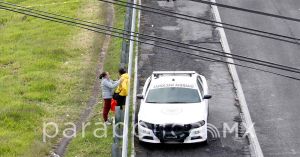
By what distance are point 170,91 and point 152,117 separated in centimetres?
157

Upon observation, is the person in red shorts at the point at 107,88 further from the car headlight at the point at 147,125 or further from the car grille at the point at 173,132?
the car grille at the point at 173,132

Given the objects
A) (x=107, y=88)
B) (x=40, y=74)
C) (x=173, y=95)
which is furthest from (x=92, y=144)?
(x=40, y=74)

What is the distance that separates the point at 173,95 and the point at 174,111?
3.37ft

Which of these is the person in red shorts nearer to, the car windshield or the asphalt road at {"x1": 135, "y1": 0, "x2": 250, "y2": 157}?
the car windshield

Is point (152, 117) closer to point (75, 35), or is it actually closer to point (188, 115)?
point (188, 115)

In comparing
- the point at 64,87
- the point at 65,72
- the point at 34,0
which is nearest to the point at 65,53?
the point at 65,72

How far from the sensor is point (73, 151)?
18.6 metres

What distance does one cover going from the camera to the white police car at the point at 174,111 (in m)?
17.7

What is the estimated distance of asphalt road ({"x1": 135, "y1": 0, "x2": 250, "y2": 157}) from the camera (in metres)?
18.1

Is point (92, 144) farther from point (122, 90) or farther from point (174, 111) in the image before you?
point (174, 111)

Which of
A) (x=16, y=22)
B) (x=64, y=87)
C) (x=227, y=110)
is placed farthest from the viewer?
(x=16, y=22)

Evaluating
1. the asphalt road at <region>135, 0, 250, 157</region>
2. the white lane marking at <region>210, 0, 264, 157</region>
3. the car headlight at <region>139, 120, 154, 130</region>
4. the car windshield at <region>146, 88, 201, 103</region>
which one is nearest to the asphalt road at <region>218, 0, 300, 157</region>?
the white lane marking at <region>210, 0, 264, 157</region>

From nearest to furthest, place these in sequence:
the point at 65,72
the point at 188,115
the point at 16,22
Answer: the point at 188,115 → the point at 65,72 → the point at 16,22

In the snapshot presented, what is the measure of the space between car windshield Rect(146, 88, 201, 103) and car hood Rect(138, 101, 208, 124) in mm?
260
